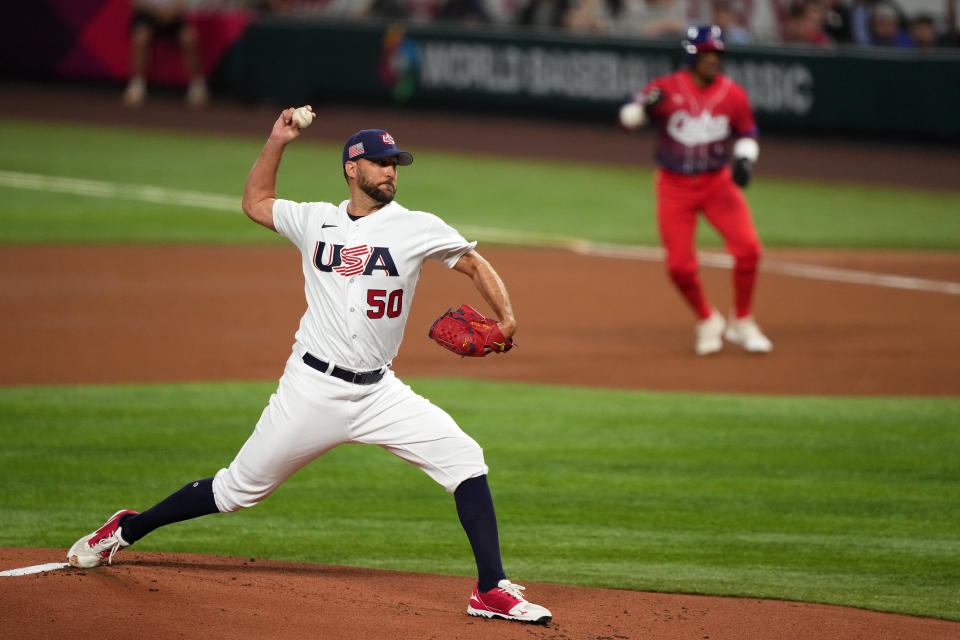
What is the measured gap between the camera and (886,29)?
2045 cm

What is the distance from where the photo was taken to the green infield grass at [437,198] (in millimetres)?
15977

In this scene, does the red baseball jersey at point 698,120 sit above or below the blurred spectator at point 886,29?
below

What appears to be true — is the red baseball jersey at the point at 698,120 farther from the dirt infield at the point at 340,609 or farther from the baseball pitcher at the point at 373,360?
the baseball pitcher at the point at 373,360

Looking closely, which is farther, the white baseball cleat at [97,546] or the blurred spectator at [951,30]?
the blurred spectator at [951,30]

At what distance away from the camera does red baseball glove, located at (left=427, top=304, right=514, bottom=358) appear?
5.22 metres

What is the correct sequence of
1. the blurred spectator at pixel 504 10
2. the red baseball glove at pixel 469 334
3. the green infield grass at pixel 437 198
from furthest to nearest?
the blurred spectator at pixel 504 10, the green infield grass at pixel 437 198, the red baseball glove at pixel 469 334

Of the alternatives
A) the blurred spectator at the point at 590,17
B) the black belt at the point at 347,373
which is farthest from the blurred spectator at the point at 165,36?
the black belt at the point at 347,373

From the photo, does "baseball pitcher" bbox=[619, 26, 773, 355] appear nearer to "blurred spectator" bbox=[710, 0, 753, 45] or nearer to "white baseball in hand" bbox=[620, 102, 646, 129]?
"white baseball in hand" bbox=[620, 102, 646, 129]

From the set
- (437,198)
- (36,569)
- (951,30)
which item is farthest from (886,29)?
(36,569)

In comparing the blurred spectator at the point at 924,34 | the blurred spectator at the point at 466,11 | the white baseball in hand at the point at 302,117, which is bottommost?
the white baseball in hand at the point at 302,117

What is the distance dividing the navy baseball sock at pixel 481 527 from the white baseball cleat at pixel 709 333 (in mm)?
5749

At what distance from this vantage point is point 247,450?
5.39 meters

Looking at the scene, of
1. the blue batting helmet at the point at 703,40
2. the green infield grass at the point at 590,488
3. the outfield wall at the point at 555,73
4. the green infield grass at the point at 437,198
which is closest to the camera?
the green infield grass at the point at 590,488

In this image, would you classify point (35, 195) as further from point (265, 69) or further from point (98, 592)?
point (98, 592)
